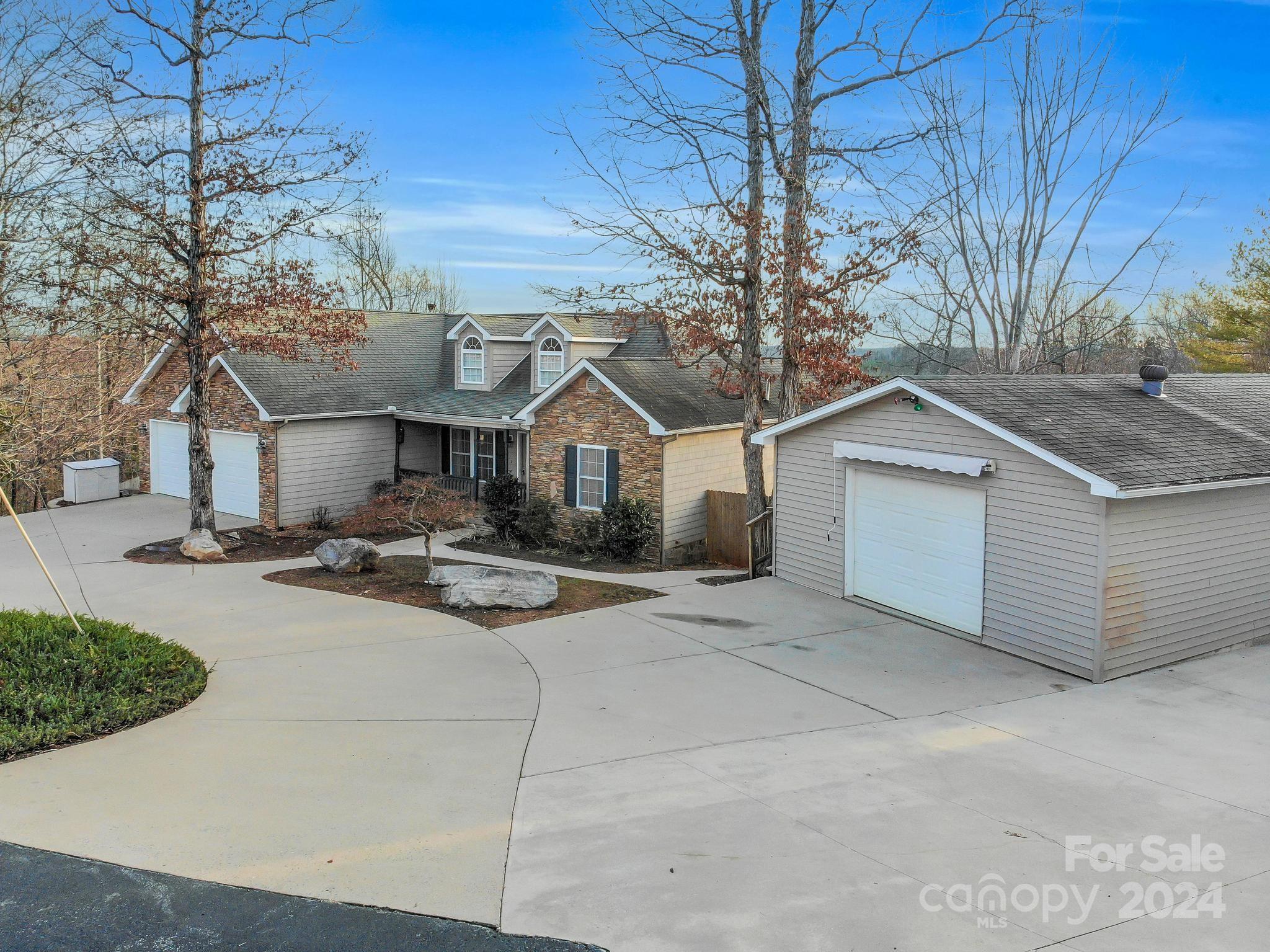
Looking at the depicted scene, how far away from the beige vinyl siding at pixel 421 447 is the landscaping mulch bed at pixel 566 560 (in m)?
4.91

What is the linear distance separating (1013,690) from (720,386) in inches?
424

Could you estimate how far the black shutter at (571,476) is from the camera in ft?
68.3

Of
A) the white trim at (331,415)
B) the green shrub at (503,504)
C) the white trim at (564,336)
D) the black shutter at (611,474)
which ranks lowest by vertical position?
the green shrub at (503,504)

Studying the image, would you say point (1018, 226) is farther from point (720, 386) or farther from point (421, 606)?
point (421, 606)

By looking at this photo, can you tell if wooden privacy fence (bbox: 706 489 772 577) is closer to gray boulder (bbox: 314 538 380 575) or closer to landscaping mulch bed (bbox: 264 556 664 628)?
landscaping mulch bed (bbox: 264 556 664 628)

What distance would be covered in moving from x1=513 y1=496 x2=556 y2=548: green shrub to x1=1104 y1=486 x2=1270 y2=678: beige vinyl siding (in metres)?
12.3

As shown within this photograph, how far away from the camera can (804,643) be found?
12.0m

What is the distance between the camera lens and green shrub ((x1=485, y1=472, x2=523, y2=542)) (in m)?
21.0

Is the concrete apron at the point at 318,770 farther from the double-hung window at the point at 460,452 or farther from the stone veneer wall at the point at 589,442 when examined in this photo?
the double-hung window at the point at 460,452

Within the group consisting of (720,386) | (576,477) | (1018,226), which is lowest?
(576,477)

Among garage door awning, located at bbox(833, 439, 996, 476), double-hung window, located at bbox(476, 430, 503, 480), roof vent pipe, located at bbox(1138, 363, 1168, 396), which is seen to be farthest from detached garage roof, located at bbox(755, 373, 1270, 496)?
double-hung window, located at bbox(476, 430, 503, 480)

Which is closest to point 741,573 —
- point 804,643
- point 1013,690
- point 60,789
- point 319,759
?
point 804,643

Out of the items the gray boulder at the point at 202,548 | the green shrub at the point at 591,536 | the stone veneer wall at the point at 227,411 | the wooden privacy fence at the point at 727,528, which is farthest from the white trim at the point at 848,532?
the stone veneer wall at the point at 227,411

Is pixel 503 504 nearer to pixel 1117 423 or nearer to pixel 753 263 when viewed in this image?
pixel 753 263
